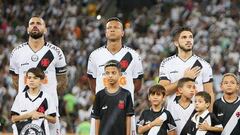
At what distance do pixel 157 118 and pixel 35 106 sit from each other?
175cm

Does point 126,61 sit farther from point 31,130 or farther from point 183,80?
point 31,130

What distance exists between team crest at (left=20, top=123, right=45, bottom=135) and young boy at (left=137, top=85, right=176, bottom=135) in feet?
4.64

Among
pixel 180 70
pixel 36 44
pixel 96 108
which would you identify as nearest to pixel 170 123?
pixel 180 70

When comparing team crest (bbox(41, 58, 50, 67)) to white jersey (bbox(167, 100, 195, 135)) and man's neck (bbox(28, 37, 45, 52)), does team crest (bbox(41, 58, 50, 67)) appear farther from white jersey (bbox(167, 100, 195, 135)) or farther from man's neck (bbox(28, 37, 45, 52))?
white jersey (bbox(167, 100, 195, 135))

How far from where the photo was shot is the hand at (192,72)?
45.2 feet

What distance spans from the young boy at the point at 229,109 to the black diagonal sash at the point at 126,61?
58.2 inches

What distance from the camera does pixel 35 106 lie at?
13.7 m

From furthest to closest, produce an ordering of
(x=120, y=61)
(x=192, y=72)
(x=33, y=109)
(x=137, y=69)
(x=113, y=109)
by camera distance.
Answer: (x=137, y=69)
(x=120, y=61)
(x=192, y=72)
(x=33, y=109)
(x=113, y=109)

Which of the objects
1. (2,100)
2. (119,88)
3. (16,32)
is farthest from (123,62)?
(16,32)

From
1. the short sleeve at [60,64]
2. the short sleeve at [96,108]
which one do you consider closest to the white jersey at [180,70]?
the short sleeve at [96,108]

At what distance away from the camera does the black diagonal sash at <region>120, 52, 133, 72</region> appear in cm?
1419

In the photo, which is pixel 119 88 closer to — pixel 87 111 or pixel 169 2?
pixel 87 111

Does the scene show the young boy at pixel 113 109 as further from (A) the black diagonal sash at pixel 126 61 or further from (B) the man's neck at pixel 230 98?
(B) the man's neck at pixel 230 98

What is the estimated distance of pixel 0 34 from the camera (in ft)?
103
